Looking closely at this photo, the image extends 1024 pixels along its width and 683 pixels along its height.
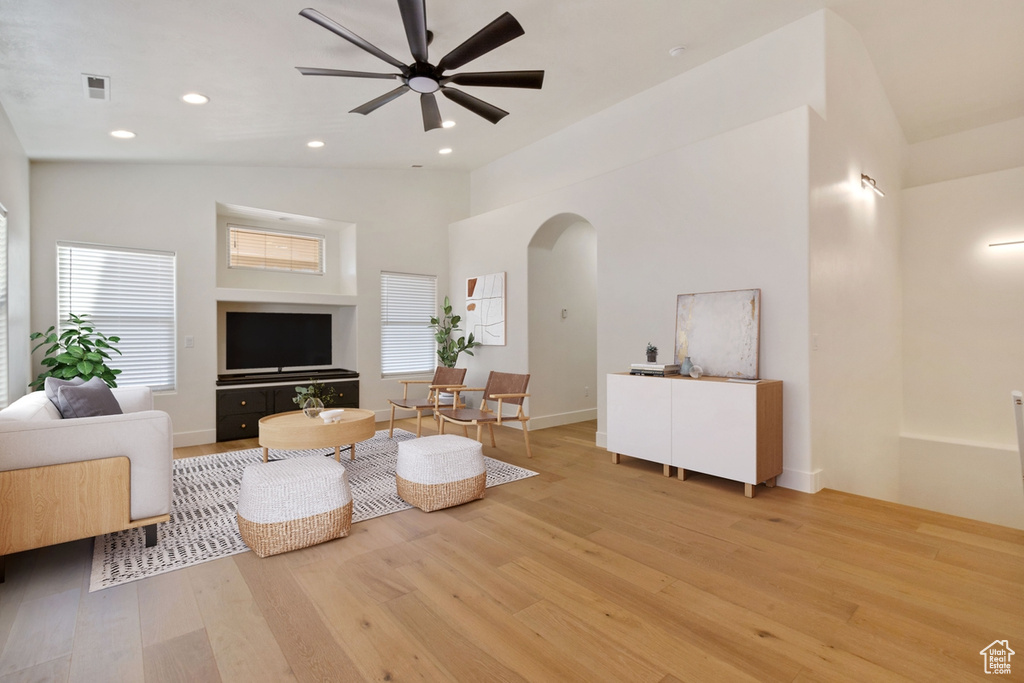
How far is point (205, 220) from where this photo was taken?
18.0 feet

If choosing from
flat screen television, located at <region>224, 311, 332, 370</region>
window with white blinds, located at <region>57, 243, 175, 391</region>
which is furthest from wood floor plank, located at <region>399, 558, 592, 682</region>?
flat screen television, located at <region>224, 311, 332, 370</region>

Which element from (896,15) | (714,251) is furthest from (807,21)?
(714,251)

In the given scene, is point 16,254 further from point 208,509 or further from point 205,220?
point 208,509

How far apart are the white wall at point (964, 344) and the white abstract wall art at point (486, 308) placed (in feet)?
16.1

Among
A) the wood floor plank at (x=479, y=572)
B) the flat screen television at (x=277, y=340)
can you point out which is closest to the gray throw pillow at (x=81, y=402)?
the wood floor plank at (x=479, y=572)

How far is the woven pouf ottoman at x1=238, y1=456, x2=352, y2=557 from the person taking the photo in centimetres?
265

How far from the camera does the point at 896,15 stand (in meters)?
4.05

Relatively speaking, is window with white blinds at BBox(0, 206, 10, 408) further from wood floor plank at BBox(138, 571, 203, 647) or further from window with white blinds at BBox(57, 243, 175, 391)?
wood floor plank at BBox(138, 571, 203, 647)

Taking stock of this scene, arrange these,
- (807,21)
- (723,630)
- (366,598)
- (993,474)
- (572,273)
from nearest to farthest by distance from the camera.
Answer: (723,630) → (366,598) → (807,21) → (993,474) → (572,273)

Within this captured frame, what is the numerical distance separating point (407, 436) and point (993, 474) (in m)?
6.39

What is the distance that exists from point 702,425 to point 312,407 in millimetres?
3346

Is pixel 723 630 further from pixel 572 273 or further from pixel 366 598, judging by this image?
pixel 572 273

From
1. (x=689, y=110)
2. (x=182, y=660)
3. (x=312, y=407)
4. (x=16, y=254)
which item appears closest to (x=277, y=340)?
(x=312, y=407)

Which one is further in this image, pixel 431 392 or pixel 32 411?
pixel 431 392
